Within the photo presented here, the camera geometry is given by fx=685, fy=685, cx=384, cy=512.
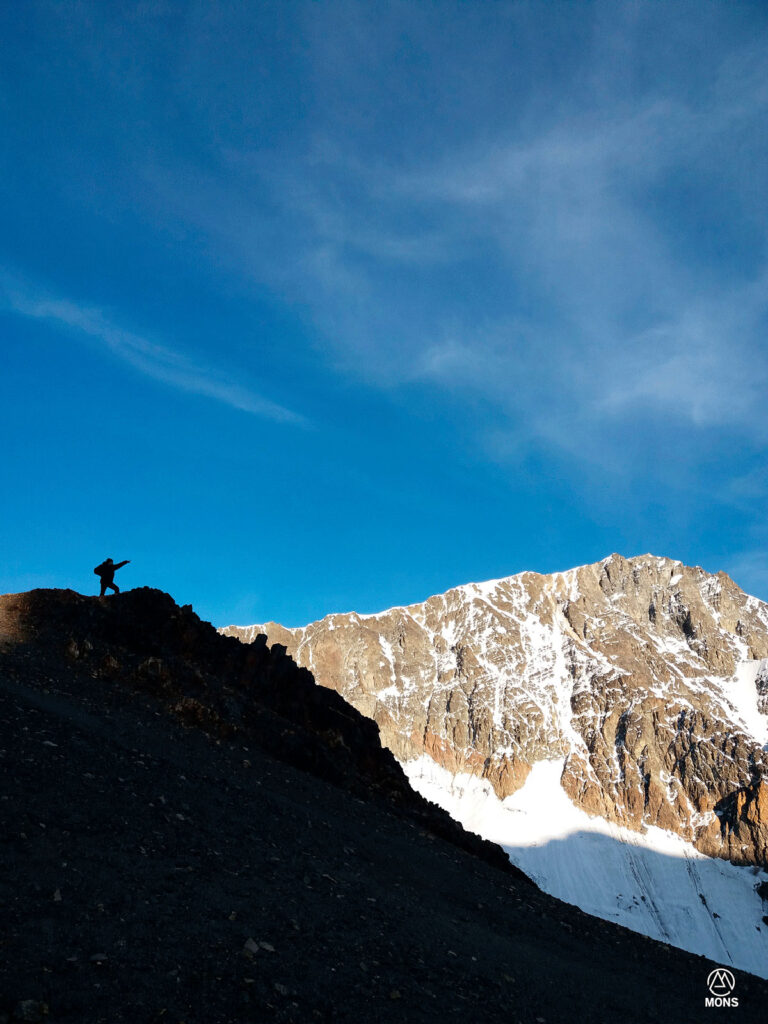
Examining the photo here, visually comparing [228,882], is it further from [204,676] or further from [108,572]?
[108,572]

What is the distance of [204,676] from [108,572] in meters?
7.50

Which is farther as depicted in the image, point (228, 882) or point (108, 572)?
point (108, 572)

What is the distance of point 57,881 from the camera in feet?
36.7

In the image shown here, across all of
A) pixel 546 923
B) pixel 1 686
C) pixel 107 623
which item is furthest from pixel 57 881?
pixel 107 623

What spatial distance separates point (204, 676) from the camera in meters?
29.3

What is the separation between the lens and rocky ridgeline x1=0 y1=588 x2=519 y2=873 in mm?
25922

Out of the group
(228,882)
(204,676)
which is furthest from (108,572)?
(228,882)

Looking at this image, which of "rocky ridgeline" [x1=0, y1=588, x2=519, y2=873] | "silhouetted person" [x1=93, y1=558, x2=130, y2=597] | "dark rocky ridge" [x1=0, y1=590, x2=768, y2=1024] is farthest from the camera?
"silhouetted person" [x1=93, y1=558, x2=130, y2=597]

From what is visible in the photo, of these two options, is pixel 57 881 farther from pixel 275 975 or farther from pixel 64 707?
pixel 64 707

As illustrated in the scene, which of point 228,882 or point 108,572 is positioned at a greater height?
point 108,572

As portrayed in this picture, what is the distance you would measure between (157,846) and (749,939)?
233591 millimetres

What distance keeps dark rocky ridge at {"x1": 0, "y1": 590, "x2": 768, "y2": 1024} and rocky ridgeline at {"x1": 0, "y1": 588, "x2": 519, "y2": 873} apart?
130mm

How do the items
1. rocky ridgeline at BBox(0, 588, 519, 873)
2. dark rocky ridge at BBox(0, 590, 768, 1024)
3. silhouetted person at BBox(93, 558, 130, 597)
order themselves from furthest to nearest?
silhouetted person at BBox(93, 558, 130, 597), rocky ridgeline at BBox(0, 588, 519, 873), dark rocky ridge at BBox(0, 590, 768, 1024)

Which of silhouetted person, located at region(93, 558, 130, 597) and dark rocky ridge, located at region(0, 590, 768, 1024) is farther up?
silhouetted person, located at region(93, 558, 130, 597)
